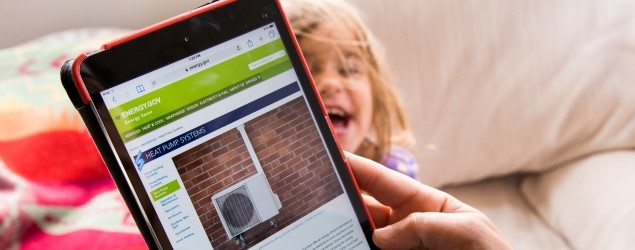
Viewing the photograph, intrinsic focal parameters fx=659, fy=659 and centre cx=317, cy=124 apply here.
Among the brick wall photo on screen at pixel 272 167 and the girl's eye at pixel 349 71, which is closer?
A: the brick wall photo on screen at pixel 272 167

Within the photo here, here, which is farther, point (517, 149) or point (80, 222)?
point (517, 149)

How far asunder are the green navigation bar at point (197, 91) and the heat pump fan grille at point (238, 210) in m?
0.08

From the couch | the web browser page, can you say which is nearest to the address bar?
the web browser page

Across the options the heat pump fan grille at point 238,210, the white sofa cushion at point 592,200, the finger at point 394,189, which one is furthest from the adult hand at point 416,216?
the white sofa cushion at point 592,200

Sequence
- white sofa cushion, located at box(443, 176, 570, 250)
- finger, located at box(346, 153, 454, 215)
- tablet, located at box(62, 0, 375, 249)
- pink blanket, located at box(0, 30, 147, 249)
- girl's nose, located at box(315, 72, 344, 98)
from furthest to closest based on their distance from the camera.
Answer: white sofa cushion, located at box(443, 176, 570, 250) < girl's nose, located at box(315, 72, 344, 98) < pink blanket, located at box(0, 30, 147, 249) < finger, located at box(346, 153, 454, 215) < tablet, located at box(62, 0, 375, 249)

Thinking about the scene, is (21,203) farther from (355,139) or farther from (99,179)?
(355,139)

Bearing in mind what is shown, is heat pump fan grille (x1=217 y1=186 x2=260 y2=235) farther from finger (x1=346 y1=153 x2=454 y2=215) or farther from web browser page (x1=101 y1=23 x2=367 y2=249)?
finger (x1=346 y1=153 x2=454 y2=215)

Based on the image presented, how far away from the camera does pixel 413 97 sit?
3.48ft

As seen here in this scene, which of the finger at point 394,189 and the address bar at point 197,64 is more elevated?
the address bar at point 197,64

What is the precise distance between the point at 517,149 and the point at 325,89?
374 millimetres

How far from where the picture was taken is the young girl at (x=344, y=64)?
0.90m

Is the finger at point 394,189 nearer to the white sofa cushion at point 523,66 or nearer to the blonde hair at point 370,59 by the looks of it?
the blonde hair at point 370,59

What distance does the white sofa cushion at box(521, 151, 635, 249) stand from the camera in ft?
2.94

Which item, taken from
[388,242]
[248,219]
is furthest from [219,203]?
[388,242]
